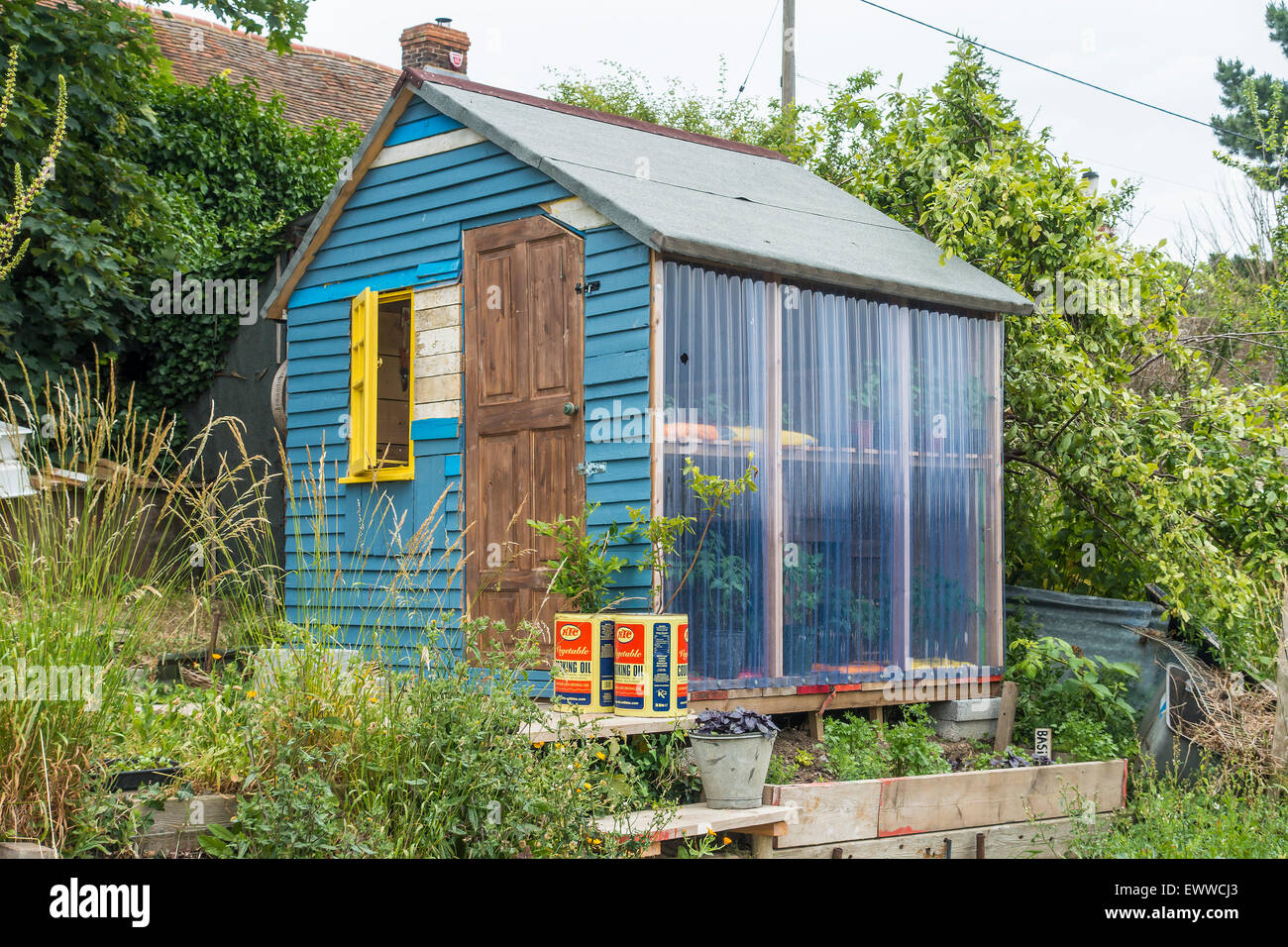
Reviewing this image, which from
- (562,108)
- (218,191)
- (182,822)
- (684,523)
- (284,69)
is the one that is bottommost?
(182,822)

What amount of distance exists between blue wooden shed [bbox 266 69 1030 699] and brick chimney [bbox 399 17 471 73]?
6633 mm

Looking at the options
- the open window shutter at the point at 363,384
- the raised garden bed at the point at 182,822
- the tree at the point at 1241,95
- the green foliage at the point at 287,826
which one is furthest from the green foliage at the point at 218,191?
the tree at the point at 1241,95

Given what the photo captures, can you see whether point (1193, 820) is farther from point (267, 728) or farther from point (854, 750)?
point (267, 728)

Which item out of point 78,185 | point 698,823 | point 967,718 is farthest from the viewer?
point 78,185

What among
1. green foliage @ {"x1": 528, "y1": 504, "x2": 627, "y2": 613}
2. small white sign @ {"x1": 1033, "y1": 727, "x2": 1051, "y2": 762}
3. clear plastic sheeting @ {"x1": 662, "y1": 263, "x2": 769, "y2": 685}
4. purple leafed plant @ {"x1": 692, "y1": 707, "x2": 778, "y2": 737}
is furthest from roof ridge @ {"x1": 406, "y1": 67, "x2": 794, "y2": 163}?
small white sign @ {"x1": 1033, "y1": 727, "x2": 1051, "y2": 762}

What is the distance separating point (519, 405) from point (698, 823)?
9.58 feet

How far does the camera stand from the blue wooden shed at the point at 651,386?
6.77 metres

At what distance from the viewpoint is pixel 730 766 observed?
5.81 meters

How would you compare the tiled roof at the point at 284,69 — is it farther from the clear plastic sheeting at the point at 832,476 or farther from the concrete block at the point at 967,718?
the concrete block at the point at 967,718

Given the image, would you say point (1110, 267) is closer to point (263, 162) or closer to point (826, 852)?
point (826, 852)

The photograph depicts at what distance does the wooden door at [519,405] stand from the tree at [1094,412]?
3.10 m

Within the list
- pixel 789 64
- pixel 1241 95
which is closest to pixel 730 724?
pixel 789 64

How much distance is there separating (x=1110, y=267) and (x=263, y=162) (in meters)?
9.94

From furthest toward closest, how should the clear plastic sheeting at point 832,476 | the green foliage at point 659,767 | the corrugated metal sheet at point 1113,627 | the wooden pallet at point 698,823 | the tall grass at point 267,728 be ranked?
the corrugated metal sheet at point 1113,627 → the clear plastic sheeting at point 832,476 → the green foliage at point 659,767 → the wooden pallet at point 698,823 → the tall grass at point 267,728
